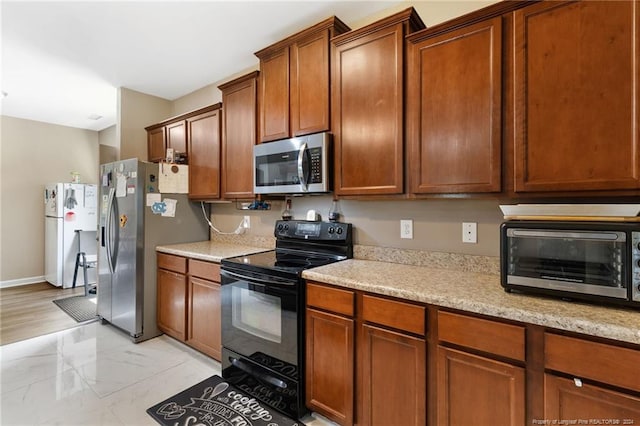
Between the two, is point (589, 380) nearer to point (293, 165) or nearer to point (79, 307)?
point (293, 165)

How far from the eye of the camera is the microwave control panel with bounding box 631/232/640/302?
1089 millimetres

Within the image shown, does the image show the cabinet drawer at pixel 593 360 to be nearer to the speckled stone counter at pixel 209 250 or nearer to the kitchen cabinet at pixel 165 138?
the speckled stone counter at pixel 209 250

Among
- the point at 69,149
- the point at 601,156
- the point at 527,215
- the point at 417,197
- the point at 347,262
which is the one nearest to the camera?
the point at 601,156

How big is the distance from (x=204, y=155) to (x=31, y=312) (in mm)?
3020

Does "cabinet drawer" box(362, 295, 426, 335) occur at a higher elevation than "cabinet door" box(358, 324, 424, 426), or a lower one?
higher

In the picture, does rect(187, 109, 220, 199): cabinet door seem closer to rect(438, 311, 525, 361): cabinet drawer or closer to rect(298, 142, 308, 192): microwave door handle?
rect(298, 142, 308, 192): microwave door handle

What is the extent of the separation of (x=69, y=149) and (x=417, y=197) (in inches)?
245

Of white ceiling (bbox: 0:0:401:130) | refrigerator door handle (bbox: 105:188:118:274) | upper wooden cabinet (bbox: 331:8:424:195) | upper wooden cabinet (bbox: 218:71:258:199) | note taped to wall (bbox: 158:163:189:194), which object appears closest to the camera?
upper wooden cabinet (bbox: 331:8:424:195)

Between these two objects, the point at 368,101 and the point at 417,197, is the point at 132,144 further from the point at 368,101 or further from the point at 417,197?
the point at 417,197

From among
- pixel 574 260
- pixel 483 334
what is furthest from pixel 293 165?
pixel 574 260

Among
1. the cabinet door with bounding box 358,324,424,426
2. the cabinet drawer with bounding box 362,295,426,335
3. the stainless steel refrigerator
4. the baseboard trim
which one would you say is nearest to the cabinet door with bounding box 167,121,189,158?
the stainless steel refrigerator

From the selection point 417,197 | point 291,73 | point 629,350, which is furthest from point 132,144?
point 629,350

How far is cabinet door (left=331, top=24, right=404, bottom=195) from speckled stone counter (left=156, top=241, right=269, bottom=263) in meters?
1.12

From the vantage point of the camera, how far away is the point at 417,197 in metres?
1.74
